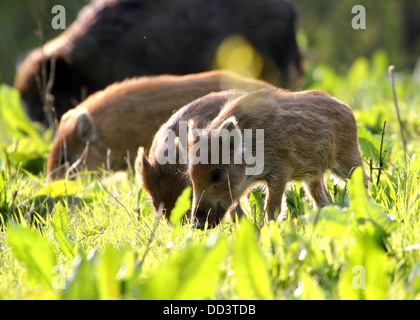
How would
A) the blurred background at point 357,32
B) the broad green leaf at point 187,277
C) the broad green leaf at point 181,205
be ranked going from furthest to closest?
1. the blurred background at point 357,32
2. the broad green leaf at point 181,205
3. the broad green leaf at point 187,277

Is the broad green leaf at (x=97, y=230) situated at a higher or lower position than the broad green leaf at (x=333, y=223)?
lower

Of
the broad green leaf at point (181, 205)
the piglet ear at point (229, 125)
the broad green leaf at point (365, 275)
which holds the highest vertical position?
the piglet ear at point (229, 125)

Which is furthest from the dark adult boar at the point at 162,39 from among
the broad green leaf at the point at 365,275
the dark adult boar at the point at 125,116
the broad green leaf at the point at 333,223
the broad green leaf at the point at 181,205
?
the broad green leaf at the point at 365,275

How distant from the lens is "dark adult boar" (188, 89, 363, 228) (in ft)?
12.8

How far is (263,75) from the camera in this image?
8117 mm

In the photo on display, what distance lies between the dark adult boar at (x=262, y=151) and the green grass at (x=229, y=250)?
0.20 metres

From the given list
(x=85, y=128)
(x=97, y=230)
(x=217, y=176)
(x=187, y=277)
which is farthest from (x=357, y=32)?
(x=187, y=277)

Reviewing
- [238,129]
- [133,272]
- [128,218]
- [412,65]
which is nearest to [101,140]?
[128,218]

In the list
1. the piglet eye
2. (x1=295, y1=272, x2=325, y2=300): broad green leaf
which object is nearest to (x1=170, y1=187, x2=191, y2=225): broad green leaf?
the piglet eye

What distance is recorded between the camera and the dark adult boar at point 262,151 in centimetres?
389

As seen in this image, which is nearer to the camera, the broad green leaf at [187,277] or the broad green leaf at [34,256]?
the broad green leaf at [187,277]

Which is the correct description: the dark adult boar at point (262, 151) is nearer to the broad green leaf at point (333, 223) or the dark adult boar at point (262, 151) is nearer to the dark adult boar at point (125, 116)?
the broad green leaf at point (333, 223)

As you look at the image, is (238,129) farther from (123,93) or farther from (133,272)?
(123,93)

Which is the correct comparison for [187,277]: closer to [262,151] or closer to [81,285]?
[81,285]
